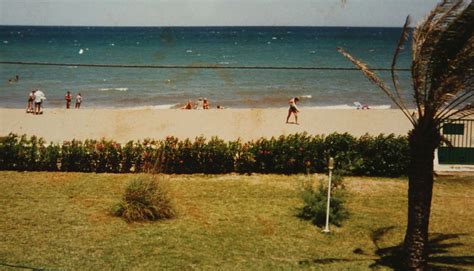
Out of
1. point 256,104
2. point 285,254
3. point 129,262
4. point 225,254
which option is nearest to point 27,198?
point 129,262

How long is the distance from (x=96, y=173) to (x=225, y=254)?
7.39 m

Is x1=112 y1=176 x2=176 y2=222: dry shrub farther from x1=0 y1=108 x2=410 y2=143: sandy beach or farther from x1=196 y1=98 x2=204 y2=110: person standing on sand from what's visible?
x1=196 y1=98 x2=204 y2=110: person standing on sand

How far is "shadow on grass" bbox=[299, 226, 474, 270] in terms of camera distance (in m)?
9.33

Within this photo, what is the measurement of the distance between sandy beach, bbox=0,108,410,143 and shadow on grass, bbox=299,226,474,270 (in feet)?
44.9

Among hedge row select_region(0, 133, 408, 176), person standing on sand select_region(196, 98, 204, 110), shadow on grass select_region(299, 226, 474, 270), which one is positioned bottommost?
shadow on grass select_region(299, 226, 474, 270)

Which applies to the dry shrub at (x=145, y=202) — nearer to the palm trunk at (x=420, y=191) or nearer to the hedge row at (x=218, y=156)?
the hedge row at (x=218, y=156)

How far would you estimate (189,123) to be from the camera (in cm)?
2738

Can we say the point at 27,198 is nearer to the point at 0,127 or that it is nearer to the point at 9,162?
the point at 9,162

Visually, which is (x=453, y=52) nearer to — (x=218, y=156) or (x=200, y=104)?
(x=218, y=156)

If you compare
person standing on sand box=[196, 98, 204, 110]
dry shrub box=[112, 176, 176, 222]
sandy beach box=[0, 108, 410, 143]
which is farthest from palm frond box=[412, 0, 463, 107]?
person standing on sand box=[196, 98, 204, 110]

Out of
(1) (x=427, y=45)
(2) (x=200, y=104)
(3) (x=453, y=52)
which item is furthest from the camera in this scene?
(2) (x=200, y=104)

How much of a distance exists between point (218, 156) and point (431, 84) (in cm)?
822

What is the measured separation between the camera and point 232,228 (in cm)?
1117

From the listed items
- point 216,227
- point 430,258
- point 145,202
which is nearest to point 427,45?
point 430,258
